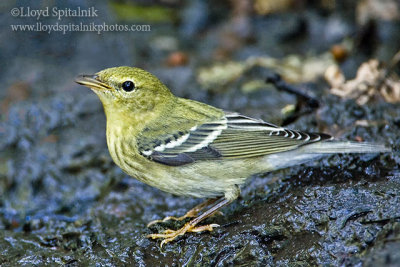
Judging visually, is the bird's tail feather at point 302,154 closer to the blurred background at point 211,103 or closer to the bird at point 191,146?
the bird at point 191,146

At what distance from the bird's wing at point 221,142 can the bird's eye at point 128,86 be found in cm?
54

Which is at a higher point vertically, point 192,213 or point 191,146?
point 191,146

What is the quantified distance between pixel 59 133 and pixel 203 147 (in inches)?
A: 112

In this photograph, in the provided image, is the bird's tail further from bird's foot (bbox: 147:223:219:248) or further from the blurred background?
bird's foot (bbox: 147:223:219:248)

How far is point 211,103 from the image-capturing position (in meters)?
7.50

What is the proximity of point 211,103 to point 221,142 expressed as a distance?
262 cm

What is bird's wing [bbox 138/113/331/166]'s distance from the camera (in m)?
4.83

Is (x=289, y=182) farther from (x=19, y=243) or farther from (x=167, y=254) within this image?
(x=19, y=243)

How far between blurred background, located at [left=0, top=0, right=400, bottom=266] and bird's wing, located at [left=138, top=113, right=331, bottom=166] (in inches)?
19.2

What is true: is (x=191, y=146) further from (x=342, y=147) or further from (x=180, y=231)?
(x=342, y=147)

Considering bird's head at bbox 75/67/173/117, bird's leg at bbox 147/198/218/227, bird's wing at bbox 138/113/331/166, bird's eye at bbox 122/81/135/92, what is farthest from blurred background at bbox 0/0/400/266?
bird's eye at bbox 122/81/135/92

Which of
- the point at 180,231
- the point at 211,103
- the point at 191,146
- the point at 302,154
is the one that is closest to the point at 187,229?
the point at 180,231

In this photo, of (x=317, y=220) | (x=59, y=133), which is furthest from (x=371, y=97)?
(x=59, y=133)

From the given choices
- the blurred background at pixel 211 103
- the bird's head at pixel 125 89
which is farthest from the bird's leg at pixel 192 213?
the bird's head at pixel 125 89
